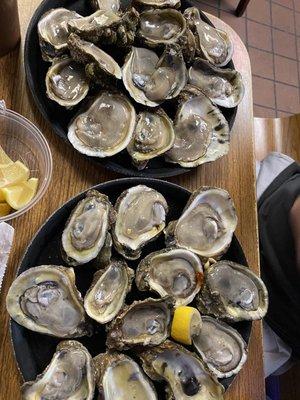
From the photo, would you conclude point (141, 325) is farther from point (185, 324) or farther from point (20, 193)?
point (20, 193)

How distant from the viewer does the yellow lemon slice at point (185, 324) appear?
846mm

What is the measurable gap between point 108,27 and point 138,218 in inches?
13.7

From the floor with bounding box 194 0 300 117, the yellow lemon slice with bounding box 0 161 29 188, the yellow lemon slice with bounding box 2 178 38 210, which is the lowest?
the floor with bounding box 194 0 300 117

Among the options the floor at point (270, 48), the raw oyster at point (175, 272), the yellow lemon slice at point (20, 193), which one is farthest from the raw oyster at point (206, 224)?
the floor at point (270, 48)

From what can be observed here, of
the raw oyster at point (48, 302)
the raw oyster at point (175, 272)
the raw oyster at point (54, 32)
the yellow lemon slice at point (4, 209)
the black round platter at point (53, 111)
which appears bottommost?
the raw oyster at point (48, 302)

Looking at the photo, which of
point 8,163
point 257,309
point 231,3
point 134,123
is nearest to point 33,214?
point 8,163

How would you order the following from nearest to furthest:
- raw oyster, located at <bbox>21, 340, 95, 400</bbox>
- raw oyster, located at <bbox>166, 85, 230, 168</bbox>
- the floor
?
1. raw oyster, located at <bbox>21, 340, 95, 400</bbox>
2. raw oyster, located at <bbox>166, 85, 230, 168</bbox>
3. the floor

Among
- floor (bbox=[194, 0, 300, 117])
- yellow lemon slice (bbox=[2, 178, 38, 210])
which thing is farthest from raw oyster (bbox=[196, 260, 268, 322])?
floor (bbox=[194, 0, 300, 117])

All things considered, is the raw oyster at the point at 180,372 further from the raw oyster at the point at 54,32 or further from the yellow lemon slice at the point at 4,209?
the raw oyster at the point at 54,32

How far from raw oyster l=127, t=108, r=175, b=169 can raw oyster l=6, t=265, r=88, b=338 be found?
246 millimetres

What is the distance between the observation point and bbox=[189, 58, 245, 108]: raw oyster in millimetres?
1061

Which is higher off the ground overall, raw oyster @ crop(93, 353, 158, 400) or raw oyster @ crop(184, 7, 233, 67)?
raw oyster @ crop(184, 7, 233, 67)

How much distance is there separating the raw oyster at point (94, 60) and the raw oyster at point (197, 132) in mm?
143

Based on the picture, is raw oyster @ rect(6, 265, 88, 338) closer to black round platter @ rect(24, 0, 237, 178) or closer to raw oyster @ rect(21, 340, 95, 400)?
raw oyster @ rect(21, 340, 95, 400)
